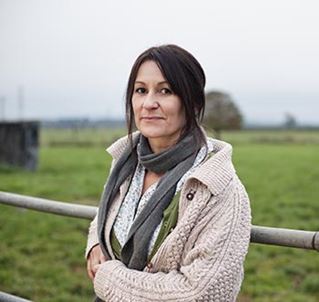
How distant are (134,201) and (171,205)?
0.19 metres

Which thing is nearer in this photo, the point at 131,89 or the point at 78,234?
the point at 131,89

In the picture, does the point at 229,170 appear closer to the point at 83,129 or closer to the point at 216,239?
the point at 216,239

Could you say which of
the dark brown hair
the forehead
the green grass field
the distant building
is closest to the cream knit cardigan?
the dark brown hair

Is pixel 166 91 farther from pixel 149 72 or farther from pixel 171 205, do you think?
pixel 171 205

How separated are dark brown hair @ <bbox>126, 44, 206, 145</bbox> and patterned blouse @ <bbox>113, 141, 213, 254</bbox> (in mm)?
50

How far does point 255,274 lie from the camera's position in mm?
5309

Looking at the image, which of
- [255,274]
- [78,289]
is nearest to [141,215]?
[78,289]

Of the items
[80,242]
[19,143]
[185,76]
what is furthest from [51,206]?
[19,143]

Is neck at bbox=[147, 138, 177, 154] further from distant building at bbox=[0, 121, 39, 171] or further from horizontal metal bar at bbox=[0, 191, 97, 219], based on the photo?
distant building at bbox=[0, 121, 39, 171]

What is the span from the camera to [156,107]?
5.72 ft

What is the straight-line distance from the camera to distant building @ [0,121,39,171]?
1377cm

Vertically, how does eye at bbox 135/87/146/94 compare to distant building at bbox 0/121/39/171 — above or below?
above

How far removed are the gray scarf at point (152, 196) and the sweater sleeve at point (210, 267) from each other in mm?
72

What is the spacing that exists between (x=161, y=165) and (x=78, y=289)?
3.26m
